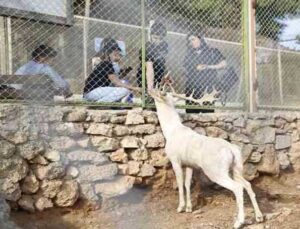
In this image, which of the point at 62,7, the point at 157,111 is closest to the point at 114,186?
the point at 157,111

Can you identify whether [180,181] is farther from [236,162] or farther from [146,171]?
[236,162]

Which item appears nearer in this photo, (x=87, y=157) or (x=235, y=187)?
(x=235, y=187)

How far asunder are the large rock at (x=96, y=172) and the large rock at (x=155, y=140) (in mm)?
557

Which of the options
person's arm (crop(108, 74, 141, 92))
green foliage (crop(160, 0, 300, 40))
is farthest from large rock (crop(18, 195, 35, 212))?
green foliage (crop(160, 0, 300, 40))

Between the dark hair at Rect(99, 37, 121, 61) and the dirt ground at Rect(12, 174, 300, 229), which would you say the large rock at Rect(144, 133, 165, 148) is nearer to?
the dirt ground at Rect(12, 174, 300, 229)

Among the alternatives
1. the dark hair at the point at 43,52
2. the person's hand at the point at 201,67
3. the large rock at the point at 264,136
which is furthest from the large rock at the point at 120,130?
the large rock at the point at 264,136

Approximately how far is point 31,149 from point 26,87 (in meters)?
0.66

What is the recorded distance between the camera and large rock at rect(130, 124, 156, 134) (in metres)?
6.05

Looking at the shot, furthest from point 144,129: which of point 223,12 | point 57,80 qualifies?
point 223,12

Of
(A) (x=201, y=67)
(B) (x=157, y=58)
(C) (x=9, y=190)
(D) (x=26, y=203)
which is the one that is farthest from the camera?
(A) (x=201, y=67)

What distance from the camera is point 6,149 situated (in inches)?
197

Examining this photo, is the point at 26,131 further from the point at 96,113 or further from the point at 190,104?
the point at 190,104

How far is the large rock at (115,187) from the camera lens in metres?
5.66

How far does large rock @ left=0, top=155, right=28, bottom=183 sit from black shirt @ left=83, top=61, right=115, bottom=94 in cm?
126
